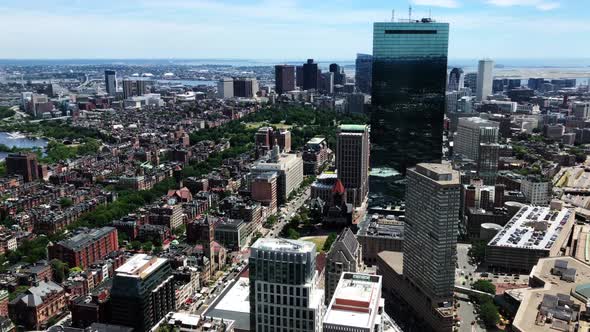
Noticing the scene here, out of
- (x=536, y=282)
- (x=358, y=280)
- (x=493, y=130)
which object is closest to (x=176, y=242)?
(x=358, y=280)

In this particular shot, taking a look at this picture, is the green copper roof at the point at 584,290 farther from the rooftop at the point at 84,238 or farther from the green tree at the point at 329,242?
the rooftop at the point at 84,238

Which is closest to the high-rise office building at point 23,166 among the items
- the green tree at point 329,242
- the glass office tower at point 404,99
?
the green tree at point 329,242

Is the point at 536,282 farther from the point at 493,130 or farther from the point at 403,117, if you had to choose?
the point at 493,130

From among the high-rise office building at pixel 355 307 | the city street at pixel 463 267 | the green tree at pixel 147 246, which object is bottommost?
the city street at pixel 463 267

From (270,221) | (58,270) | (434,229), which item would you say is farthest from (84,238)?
(434,229)

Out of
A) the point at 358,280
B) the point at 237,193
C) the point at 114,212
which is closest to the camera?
the point at 358,280

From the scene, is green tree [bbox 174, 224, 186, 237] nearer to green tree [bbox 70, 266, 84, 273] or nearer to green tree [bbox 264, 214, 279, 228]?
green tree [bbox 264, 214, 279, 228]

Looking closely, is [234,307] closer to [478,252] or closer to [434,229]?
[434,229]
